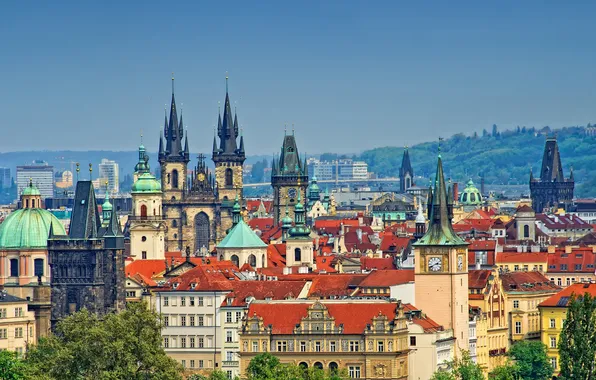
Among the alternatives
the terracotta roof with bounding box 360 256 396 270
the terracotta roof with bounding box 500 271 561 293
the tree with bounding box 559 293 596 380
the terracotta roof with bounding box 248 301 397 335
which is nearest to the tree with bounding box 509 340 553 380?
the terracotta roof with bounding box 248 301 397 335

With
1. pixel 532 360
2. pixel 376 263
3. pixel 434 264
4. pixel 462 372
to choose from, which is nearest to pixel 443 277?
pixel 434 264

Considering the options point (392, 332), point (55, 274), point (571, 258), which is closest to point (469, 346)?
point (392, 332)

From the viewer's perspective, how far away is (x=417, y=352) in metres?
121

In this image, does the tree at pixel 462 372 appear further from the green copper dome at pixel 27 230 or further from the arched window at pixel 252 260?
the arched window at pixel 252 260

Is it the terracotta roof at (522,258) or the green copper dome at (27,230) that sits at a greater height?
the green copper dome at (27,230)

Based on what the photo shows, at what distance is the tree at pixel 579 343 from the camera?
110250 mm

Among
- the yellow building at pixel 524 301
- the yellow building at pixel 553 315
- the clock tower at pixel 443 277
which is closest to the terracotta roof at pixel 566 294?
the yellow building at pixel 553 315

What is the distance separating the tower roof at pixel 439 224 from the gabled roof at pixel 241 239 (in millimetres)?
39201

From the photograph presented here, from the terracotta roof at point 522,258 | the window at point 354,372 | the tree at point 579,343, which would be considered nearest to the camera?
the tree at point 579,343

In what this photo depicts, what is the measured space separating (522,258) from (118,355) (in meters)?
69.0

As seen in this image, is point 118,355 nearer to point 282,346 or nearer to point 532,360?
point 282,346

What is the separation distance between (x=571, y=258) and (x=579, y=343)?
5774 centimetres

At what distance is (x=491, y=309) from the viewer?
137 m

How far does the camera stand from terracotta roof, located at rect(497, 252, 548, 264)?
166500mm
